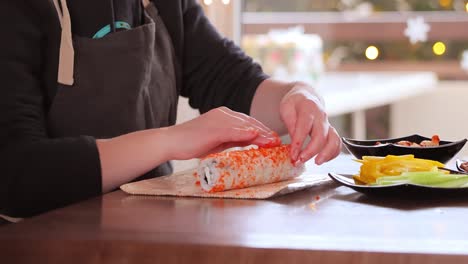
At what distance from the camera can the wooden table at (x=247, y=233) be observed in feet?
2.74

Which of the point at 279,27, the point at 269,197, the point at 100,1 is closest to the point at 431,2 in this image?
the point at 279,27

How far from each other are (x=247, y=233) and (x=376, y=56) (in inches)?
139

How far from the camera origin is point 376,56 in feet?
14.2

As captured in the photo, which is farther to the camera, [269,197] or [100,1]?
[100,1]

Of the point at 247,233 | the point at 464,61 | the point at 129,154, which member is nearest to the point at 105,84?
the point at 129,154

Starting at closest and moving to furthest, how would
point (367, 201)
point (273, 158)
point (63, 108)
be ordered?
point (367, 201) < point (273, 158) < point (63, 108)

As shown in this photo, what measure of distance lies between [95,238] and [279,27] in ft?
10.9

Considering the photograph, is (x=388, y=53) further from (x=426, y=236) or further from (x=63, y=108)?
(x=426, y=236)

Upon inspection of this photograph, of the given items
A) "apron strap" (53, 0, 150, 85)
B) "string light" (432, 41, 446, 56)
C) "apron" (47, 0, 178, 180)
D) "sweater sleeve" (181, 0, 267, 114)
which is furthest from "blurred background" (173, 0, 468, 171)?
"apron strap" (53, 0, 150, 85)

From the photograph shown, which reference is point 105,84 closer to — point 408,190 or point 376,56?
point 408,190

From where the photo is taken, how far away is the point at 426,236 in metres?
0.88

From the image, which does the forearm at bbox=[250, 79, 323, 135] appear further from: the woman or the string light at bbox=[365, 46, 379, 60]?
the string light at bbox=[365, 46, 379, 60]

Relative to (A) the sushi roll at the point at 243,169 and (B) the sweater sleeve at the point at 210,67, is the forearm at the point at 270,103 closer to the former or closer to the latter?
(B) the sweater sleeve at the point at 210,67

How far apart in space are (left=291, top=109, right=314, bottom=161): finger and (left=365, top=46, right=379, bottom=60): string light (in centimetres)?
299
